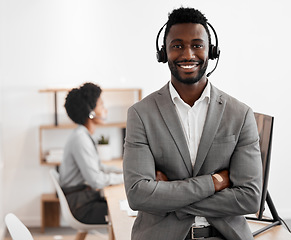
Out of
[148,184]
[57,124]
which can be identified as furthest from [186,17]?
[57,124]

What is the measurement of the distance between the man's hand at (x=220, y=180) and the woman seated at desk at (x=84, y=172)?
64.4 inches

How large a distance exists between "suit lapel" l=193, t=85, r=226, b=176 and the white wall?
2.95 meters

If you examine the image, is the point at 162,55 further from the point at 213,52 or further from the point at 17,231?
the point at 17,231

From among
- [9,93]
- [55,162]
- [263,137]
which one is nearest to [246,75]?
[55,162]

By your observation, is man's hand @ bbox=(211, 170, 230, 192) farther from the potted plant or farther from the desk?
the potted plant

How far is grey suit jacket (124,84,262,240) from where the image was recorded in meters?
1.54

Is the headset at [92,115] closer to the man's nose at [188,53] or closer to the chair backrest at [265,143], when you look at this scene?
the chair backrest at [265,143]

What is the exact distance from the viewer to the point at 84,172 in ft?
10.3

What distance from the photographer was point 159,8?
4.46 metres

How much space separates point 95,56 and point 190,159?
308 cm

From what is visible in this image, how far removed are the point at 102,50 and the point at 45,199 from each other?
161 centimetres

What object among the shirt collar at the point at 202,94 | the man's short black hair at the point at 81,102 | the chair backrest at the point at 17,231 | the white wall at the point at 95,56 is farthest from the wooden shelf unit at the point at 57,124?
the shirt collar at the point at 202,94

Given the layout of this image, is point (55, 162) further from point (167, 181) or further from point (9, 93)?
point (167, 181)

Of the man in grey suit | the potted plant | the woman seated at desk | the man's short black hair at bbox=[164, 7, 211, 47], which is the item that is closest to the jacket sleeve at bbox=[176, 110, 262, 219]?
the man in grey suit
